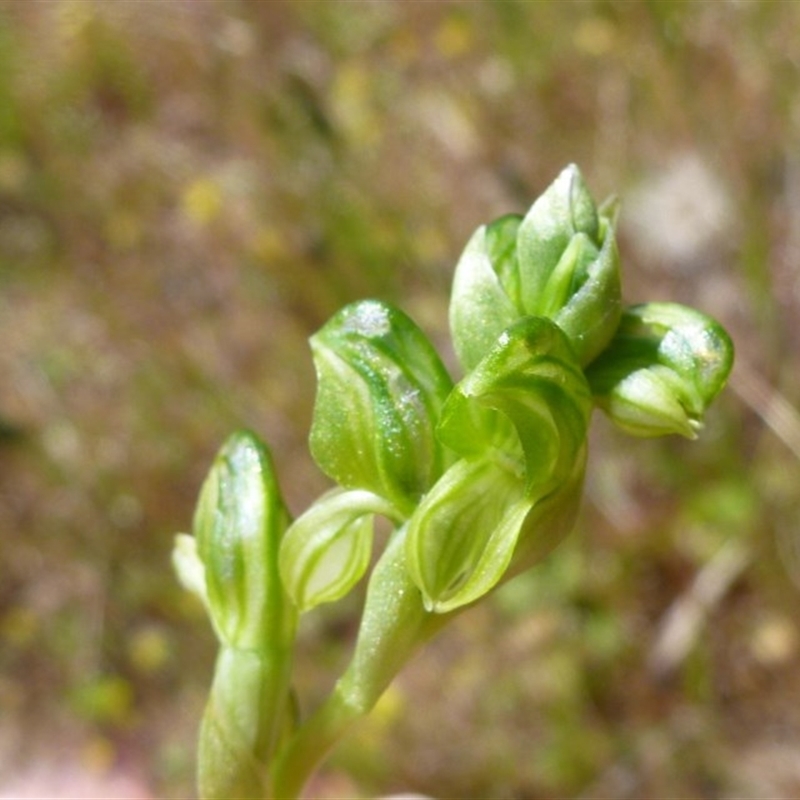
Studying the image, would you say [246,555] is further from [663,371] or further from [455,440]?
[663,371]

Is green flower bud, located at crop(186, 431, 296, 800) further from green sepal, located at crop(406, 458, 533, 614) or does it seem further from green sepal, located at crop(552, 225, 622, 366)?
green sepal, located at crop(552, 225, 622, 366)

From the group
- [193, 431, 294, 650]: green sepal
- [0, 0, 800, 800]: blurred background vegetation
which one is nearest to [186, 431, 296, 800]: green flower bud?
[193, 431, 294, 650]: green sepal

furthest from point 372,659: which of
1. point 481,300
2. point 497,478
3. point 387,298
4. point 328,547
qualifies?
point 387,298

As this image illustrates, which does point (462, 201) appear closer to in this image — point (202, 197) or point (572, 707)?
point (202, 197)

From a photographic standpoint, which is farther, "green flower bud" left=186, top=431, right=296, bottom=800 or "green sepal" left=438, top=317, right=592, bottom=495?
"green flower bud" left=186, top=431, right=296, bottom=800

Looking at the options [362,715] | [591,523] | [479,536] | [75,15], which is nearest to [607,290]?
[479,536]
